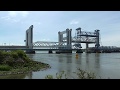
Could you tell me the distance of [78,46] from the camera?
116 m
